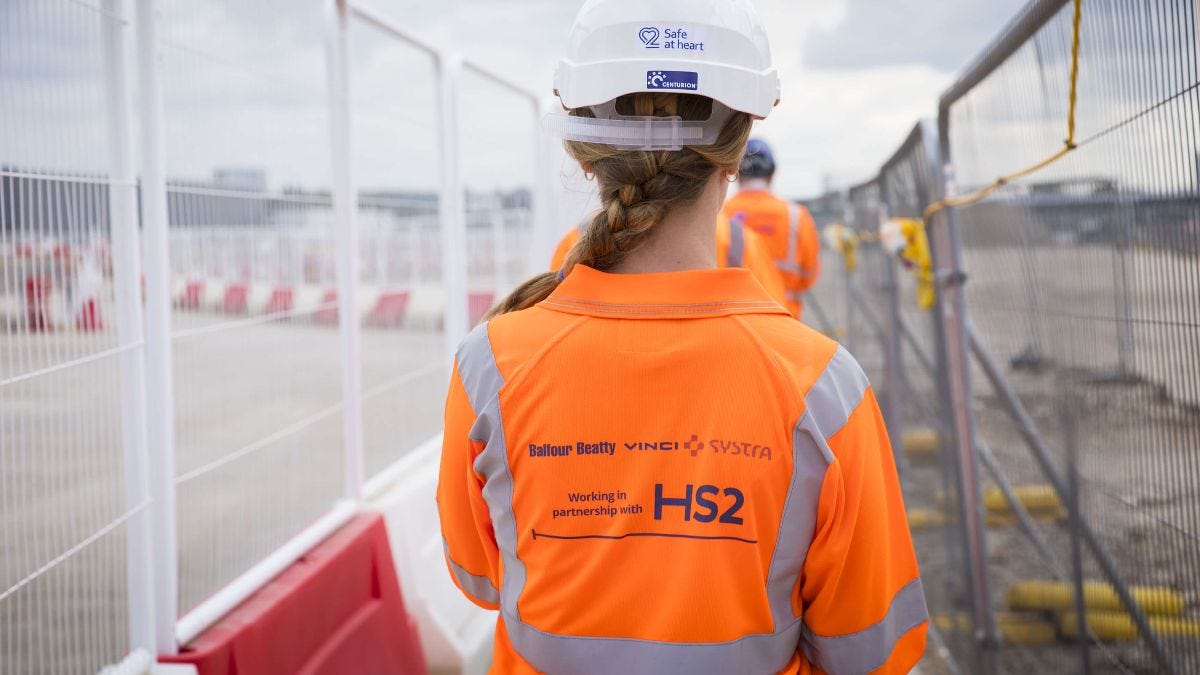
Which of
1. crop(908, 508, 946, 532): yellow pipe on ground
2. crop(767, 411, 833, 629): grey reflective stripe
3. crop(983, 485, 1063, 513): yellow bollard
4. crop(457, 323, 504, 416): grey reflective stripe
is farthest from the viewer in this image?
crop(908, 508, 946, 532): yellow pipe on ground

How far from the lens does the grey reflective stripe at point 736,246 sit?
3.94m

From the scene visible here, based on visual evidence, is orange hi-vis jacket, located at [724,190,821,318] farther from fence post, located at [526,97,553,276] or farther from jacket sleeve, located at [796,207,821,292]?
fence post, located at [526,97,553,276]

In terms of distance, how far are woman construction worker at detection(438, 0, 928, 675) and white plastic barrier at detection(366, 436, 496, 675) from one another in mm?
2349

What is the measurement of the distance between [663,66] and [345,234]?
245cm

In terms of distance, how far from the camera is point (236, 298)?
3107mm

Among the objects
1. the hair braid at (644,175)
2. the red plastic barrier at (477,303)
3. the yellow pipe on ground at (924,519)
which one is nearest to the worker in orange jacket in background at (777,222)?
the yellow pipe on ground at (924,519)

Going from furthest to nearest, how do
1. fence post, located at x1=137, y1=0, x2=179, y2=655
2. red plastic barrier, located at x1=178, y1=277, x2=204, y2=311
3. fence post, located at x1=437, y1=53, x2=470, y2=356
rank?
fence post, located at x1=437, y1=53, x2=470, y2=356, red plastic barrier, located at x1=178, y1=277, x2=204, y2=311, fence post, located at x1=137, y1=0, x2=179, y2=655

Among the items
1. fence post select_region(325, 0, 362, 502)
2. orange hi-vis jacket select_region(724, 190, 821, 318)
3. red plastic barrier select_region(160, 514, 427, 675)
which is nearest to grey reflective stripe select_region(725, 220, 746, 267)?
fence post select_region(325, 0, 362, 502)

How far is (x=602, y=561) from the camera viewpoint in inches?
59.8

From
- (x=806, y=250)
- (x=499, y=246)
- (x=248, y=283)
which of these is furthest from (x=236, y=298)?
(x=806, y=250)

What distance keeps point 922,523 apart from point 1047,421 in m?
3.01

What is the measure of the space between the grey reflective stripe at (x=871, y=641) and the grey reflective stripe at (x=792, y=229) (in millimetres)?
4474

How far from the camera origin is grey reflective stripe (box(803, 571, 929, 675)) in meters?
1.60

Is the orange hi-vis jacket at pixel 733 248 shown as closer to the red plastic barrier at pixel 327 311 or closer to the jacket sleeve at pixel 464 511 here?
the red plastic barrier at pixel 327 311
